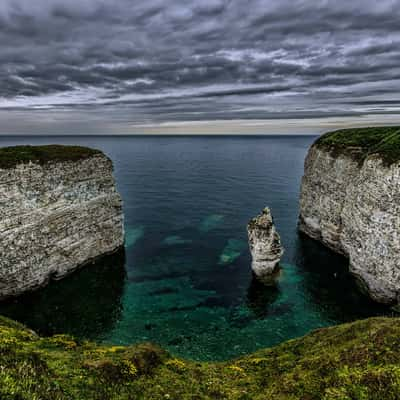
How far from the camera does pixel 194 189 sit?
101875mm

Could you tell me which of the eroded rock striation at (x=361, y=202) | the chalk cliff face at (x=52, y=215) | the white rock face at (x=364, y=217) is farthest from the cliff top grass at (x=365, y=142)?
the chalk cliff face at (x=52, y=215)

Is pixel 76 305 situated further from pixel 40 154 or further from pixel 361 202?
pixel 361 202

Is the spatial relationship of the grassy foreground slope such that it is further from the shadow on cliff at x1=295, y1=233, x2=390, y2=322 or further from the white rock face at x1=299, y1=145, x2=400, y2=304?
→ the shadow on cliff at x1=295, y1=233, x2=390, y2=322

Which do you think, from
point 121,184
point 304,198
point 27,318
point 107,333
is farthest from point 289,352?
point 121,184

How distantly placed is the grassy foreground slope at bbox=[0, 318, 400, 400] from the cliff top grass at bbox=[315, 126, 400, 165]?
86.3 ft

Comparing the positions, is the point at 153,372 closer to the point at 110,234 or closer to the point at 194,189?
the point at 110,234

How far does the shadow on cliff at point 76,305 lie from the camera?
35.1m

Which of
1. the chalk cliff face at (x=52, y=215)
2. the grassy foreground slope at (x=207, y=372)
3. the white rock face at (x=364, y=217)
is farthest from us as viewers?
the chalk cliff face at (x=52, y=215)

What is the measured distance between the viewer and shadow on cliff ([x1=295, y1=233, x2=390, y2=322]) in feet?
123

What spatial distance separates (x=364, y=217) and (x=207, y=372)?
3123 centimetres

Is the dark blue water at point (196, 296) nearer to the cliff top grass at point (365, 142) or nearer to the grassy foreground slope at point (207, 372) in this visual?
the grassy foreground slope at point (207, 372)

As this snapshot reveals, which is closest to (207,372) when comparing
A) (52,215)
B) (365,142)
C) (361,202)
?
(52,215)

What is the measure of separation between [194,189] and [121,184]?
28814 millimetres

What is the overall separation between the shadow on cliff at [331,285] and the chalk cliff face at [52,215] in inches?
1307
